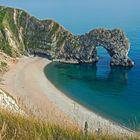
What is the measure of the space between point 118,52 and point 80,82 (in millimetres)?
20603

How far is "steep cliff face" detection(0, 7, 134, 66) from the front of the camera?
10738 centimetres

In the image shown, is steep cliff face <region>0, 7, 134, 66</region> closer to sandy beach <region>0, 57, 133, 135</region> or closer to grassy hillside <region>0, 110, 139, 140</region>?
sandy beach <region>0, 57, 133, 135</region>

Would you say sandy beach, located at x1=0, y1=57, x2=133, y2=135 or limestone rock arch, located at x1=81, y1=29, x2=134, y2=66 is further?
limestone rock arch, located at x1=81, y1=29, x2=134, y2=66

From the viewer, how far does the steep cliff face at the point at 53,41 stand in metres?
107

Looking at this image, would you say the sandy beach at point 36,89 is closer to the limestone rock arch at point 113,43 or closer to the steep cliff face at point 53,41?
the steep cliff face at point 53,41

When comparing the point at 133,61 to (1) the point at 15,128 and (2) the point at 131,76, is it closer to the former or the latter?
(2) the point at 131,76

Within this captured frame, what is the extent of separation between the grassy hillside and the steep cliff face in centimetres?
9825

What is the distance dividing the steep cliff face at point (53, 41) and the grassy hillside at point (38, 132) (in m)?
98.2

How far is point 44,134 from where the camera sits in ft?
22.6

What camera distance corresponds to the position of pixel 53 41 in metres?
114

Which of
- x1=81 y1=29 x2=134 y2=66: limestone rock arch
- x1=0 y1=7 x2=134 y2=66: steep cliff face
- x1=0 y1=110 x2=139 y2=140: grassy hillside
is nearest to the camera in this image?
x1=0 y1=110 x2=139 y2=140: grassy hillside

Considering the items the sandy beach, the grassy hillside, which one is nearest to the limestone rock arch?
the sandy beach

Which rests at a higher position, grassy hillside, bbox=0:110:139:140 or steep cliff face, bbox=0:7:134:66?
steep cliff face, bbox=0:7:134:66

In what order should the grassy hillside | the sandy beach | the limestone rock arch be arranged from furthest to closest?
1. the limestone rock arch
2. the sandy beach
3. the grassy hillside
